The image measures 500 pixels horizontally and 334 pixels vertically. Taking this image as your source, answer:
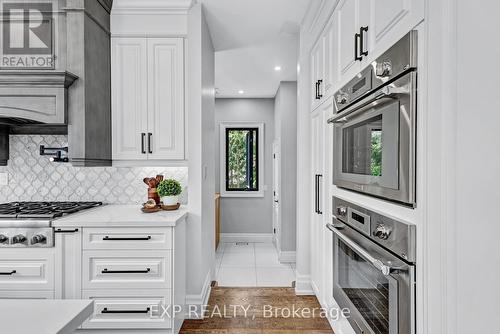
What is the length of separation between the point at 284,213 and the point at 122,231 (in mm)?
2823

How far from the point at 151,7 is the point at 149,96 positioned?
739 millimetres

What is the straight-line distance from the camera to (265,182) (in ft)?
19.7

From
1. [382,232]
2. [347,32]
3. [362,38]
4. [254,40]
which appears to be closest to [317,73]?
[347,32]

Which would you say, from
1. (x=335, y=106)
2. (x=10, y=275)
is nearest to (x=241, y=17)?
(x=335, y=106)

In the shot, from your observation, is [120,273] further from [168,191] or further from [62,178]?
[62,178]

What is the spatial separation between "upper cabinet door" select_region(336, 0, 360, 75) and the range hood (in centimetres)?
183

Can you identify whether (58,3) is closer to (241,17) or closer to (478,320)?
(241,17)

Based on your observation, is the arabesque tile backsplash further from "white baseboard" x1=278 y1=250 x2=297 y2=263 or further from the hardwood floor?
"white baseboard" x1=278 y1=250 x2=297 y2=263

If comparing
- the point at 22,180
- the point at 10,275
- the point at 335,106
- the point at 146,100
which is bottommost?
the point at 10,275

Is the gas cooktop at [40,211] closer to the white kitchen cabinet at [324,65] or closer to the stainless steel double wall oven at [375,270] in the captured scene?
the stainless steel double wall oven at [375,270]

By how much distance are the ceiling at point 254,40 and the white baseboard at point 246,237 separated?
255 cm

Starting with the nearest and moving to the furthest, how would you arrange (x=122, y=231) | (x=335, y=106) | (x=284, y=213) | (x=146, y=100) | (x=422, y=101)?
(x=422, y=101) → (x=335, y=106) → (x=122, y=231) → (x=146, y=100) → (x=284, y=213)

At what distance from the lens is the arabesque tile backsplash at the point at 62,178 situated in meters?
2.96

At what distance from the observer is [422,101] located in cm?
111
